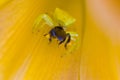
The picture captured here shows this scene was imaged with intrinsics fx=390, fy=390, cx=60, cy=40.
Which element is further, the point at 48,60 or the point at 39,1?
the point at 39,1

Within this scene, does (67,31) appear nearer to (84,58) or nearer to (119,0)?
(84,58)

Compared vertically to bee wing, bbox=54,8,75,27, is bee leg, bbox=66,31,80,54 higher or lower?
lower

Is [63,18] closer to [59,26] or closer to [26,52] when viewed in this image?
[59,26]

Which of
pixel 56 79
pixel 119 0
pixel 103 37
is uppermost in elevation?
pixel 119 0

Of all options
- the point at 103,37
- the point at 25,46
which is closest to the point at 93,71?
the point at 103,37

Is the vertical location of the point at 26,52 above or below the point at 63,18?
below

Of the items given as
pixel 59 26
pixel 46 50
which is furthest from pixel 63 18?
pixel 46 50

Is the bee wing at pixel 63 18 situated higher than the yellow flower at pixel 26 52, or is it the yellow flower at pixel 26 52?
the bee wing at pixel 63 18
